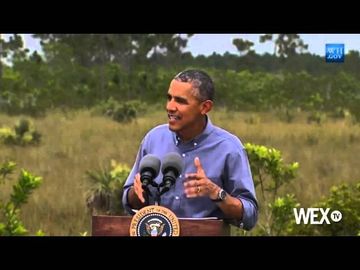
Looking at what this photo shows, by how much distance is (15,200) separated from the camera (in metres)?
7.38

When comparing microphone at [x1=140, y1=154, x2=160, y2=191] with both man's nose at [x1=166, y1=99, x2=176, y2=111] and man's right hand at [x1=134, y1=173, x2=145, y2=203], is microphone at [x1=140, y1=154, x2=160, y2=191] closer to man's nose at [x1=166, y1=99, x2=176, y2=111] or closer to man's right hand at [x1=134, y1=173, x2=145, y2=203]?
man's right hand at [x1=134, y1=173, x2=145, y2=203]

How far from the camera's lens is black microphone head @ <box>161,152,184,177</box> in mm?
6953

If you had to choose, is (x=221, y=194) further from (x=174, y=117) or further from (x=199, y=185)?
(x=174, y=117)

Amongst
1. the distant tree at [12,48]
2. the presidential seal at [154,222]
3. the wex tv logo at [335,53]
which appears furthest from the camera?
the distant tree at [12,48]

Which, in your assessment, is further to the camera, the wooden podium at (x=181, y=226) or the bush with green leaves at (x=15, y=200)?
the bush with green leaves at (x=15, y=200)

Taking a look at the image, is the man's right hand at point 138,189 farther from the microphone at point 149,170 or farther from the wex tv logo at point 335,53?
the wex tv logo at point 335,53

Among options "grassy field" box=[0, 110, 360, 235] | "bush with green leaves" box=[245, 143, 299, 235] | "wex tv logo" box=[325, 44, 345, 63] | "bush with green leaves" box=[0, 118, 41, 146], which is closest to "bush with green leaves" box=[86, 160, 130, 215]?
"grassy field" box=[0, 110, 360, 235]

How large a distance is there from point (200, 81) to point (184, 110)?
242 mm

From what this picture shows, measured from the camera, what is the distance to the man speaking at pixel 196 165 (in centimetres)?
698

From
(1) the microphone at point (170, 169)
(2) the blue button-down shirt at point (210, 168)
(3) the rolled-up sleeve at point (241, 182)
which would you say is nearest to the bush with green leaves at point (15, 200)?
(2) the blue button-down shirt at point (210, 168)
